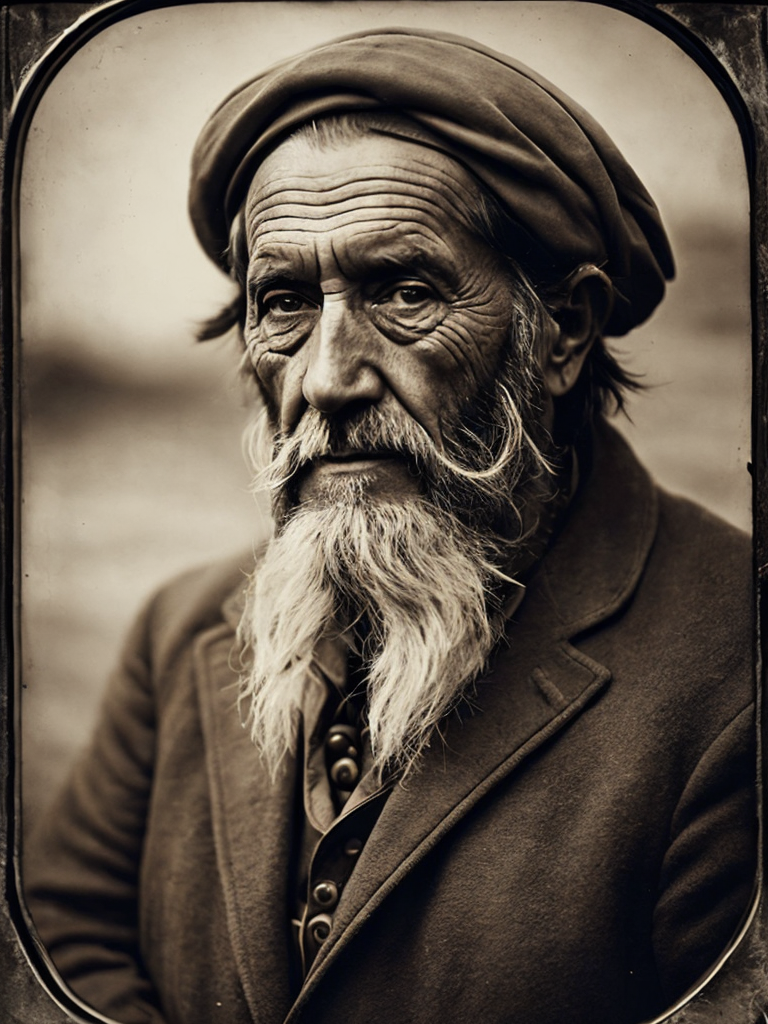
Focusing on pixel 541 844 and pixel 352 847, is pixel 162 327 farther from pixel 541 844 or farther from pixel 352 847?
pixel 541 844

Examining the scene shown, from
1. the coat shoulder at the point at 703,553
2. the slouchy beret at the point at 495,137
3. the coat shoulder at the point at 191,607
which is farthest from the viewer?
the coat shoulder at the point at 191,607

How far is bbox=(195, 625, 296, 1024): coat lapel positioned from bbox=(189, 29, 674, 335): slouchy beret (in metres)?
0.85

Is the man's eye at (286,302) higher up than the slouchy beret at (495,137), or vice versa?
the slouchy beret at (495,137)

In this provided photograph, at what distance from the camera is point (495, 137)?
61.2 inches

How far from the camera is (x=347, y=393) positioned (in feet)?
5.17

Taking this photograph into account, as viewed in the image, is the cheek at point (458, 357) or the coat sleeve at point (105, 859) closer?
the cheek at point (458, 357)

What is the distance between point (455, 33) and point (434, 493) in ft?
2.55

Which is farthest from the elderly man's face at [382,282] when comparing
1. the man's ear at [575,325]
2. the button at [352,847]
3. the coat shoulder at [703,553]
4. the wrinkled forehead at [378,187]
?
the button at [352,847]

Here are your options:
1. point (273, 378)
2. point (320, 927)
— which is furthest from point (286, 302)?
point (320, 927)

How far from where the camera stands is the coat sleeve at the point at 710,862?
5.19ft

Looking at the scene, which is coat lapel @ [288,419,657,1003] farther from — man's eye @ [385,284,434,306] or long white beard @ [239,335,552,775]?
man's eye @ [385,284,434,306]

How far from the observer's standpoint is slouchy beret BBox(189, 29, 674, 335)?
1.56 metres

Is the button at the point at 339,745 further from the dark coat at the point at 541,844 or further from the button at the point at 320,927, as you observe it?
the button at the point at 320,927

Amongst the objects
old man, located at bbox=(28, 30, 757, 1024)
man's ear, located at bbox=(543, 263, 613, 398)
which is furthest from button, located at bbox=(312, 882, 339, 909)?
man's ear, located at bbox=(543, 263, 613, 398)
